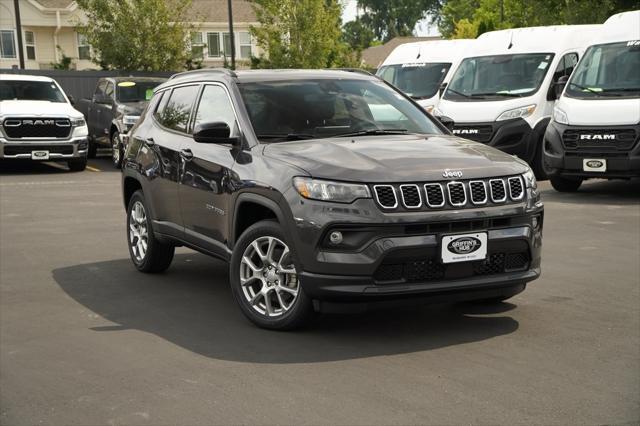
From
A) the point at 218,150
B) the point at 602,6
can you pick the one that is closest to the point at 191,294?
the point at 218,150

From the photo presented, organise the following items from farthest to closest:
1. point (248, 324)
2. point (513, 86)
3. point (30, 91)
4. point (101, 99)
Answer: point (101, 99) < point (30, 91) < point (513, 86) < point (248, 324)

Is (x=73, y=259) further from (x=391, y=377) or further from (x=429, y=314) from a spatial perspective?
(x=391, y=377)

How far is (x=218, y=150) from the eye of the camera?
291 inches

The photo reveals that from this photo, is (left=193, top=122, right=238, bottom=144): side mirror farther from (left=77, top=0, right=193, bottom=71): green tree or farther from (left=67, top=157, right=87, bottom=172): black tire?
(left=77, top=0, right=193, bottom=71): green tree

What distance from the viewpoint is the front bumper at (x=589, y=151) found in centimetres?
1378

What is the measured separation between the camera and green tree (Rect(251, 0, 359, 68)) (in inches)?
1318

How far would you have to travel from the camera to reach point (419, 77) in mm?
21234

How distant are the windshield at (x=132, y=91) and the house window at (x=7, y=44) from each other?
37.0 metres

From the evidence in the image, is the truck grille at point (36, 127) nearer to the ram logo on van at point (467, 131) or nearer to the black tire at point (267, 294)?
the ram logo on van at point (467, 131)

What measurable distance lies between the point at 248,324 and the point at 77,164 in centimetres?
1468

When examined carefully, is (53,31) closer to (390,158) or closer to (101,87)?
(101,87)

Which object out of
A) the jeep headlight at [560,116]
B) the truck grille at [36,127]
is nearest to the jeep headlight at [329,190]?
the jeep headlight at [560,116]

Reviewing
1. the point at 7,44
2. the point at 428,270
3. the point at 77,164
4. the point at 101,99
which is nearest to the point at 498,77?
the point at 77,164

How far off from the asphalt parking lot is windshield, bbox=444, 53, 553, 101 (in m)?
8.15
